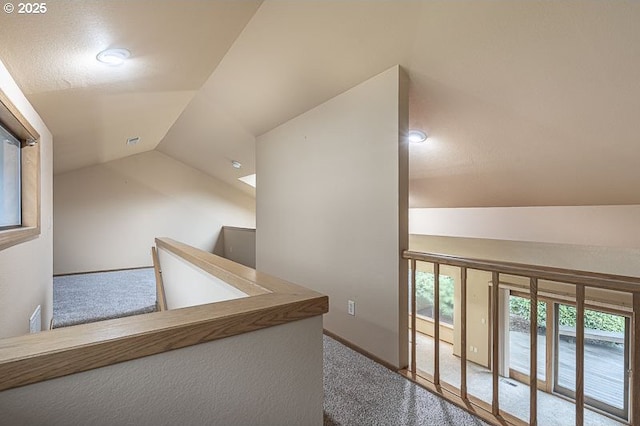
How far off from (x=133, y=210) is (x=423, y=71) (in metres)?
6.20

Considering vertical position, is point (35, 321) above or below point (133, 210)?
below

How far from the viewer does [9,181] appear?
201cm

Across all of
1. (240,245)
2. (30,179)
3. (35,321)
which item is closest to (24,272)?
(35,321)

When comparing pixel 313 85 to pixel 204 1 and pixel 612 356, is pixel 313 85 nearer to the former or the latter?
pixel 204 1

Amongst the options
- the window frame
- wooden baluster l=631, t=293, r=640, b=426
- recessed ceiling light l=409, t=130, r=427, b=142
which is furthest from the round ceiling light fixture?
the window frame

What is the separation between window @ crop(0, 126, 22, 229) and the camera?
1.87m

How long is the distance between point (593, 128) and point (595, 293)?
306cm

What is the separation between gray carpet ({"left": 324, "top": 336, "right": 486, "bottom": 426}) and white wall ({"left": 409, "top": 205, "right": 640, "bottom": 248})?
2.57 metres

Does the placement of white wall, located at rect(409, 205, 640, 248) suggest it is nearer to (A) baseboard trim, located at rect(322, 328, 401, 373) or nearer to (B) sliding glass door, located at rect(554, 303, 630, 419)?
(B) sliding glass door, located at rect(554, 303, 630, 419)

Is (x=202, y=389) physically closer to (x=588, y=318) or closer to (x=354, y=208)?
(x=354, y=208)

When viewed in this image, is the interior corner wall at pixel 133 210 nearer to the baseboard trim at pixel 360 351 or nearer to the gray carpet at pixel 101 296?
the gray carpet at pixel 101 296

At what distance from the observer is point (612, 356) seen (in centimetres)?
449

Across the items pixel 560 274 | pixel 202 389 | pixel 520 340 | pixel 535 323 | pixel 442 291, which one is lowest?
pixel 520 340

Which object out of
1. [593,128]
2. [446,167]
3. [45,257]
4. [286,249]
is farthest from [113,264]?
[593,128]
